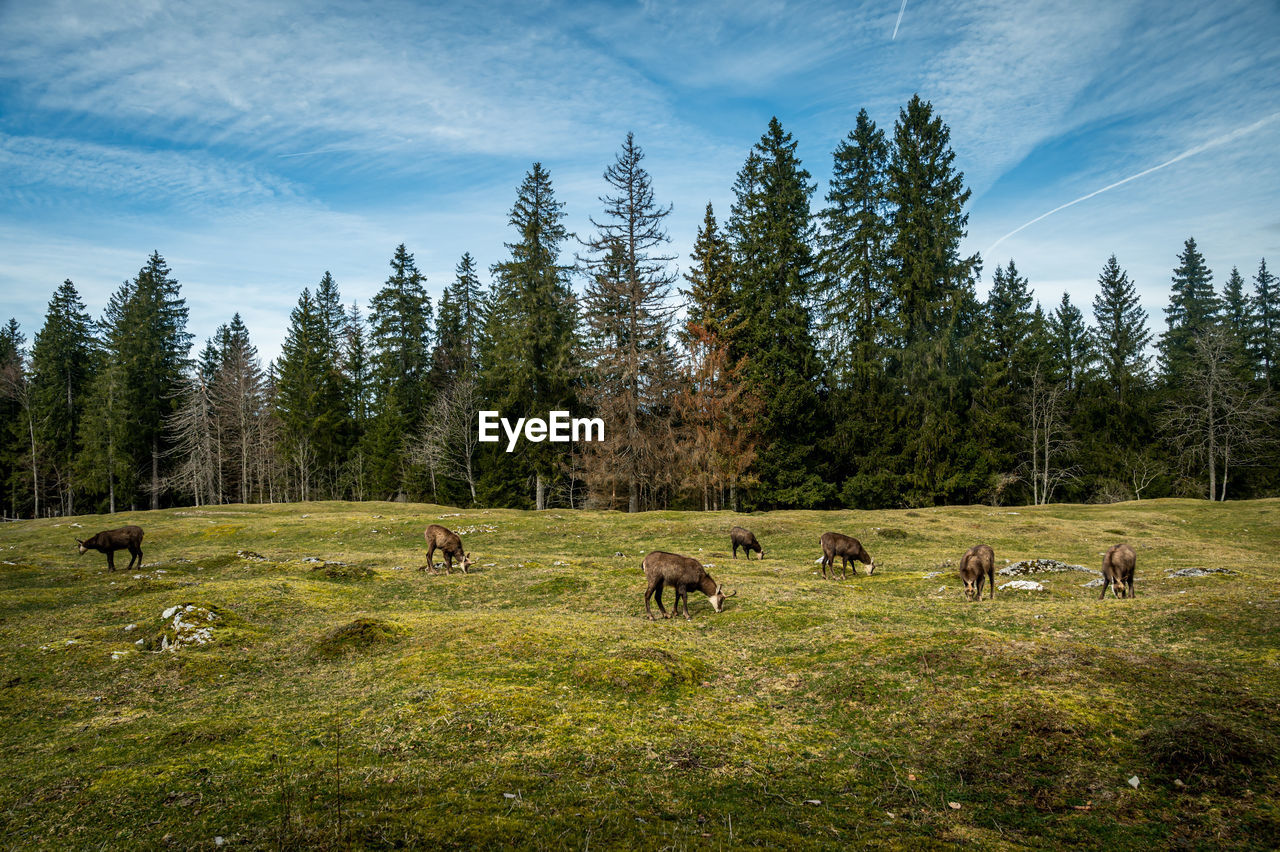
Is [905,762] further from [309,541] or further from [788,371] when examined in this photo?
[788,371]

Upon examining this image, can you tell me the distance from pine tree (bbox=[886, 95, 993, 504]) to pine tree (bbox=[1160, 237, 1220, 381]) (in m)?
31.0

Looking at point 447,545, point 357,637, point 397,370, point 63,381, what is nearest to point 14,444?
point 63,381

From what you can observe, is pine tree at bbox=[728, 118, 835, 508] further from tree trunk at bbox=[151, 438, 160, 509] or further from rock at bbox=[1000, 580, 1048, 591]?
tree trunk at bbox=[151, 438, 160, 509]

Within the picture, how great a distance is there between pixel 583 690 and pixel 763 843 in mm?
4474

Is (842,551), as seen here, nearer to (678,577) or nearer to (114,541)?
(678,577)

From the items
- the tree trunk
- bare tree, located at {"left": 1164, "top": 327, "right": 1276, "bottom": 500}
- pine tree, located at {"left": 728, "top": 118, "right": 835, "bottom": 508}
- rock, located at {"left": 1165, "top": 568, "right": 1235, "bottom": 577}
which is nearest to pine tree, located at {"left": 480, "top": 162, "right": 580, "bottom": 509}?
pine tree, located at {"left": 728, "top": 118, "right": 835, "bottom": 508}

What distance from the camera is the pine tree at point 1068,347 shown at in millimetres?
60778

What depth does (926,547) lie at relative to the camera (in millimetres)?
27375

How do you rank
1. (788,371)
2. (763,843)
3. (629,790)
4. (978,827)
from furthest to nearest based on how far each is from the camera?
1. (788,371)
2. (629,790)
3. (978,827)
4. (763,843)

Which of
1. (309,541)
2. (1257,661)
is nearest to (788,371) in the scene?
(309,541)

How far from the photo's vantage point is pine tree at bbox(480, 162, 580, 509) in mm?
56406

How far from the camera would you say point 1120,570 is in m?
14.4

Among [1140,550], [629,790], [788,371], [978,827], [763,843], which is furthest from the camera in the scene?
[788,371]

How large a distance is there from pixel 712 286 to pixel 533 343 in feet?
55.7
